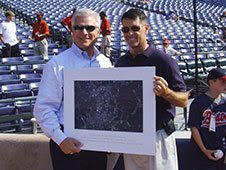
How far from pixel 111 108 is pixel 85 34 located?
45 centimetres

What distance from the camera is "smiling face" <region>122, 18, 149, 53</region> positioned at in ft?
7.57

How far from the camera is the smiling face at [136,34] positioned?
7.57 feet

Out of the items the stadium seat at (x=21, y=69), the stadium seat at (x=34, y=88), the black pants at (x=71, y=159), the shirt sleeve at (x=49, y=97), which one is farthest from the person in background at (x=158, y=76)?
the stadium seat at (x=21, y=69)

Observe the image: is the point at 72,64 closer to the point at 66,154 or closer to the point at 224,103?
the point at 66,154

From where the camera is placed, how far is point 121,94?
229 cm

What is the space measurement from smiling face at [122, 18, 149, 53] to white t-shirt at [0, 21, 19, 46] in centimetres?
938

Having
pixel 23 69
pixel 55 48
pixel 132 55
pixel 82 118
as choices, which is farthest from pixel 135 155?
pixel 55 48

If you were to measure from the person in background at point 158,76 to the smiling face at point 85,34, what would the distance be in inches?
7.0

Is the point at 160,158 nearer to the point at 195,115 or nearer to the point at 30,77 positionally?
the point at 195,115

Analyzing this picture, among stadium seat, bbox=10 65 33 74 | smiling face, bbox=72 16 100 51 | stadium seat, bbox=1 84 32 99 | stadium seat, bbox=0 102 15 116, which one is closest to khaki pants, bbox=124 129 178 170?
smiling face, bbox=72 16 100 51

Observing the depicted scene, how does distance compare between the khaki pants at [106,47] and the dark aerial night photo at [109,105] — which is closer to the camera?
the dark aerial night photo at [109,105]

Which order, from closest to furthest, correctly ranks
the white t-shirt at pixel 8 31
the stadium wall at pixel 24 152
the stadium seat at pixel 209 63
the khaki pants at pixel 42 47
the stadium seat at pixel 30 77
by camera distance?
the stadium wall at pixel 24 152, the stadium seat at pixel 30 77, the white t-shirt at pixel 8 31, the khaki pants at pixel 42 47, the stadium seat at pixel 209 63

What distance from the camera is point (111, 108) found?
2330 millimetres

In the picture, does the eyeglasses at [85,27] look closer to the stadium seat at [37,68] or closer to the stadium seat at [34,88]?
the stadium seat at [34,88]
